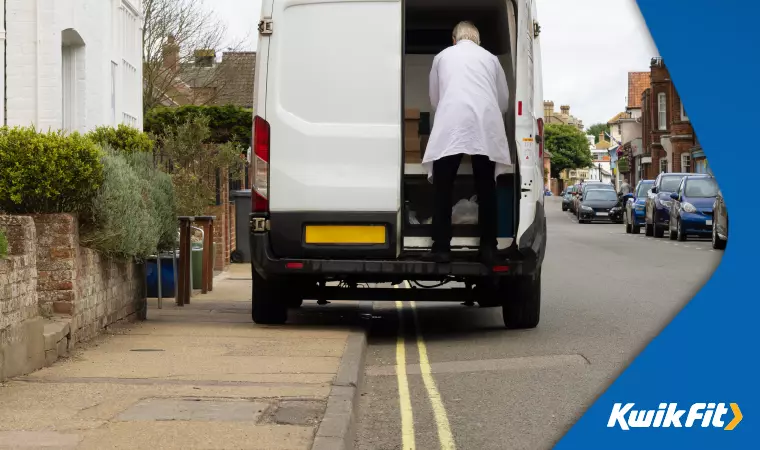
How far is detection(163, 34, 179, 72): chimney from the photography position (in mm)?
40375

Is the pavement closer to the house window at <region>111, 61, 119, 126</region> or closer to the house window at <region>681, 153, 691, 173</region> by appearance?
the house window at <region>681, 153, 691, 173</region>

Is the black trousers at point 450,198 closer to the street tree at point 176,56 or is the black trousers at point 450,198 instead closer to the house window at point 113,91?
the house window at point 113,91

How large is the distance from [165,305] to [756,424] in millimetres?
11639

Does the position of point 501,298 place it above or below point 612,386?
below

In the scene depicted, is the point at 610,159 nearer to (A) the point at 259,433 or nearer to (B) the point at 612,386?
(B) the point at 612,386

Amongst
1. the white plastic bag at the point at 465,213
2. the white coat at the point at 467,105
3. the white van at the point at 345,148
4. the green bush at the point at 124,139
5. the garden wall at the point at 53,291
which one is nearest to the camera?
the garden wall at the point at 53,291

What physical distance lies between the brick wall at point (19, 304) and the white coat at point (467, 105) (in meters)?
2.88

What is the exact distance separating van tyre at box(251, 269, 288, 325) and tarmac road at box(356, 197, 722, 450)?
34.6 inches

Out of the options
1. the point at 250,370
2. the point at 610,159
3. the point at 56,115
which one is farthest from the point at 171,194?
the point at 610,159

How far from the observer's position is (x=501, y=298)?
10117mm

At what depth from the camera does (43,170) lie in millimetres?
8117

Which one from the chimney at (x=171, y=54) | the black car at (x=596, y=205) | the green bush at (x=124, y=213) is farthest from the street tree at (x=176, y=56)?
the green bush at (x=124, y=213)

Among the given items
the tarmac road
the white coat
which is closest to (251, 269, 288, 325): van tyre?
the tarmac road

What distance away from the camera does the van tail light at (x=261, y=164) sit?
871 centimetres
